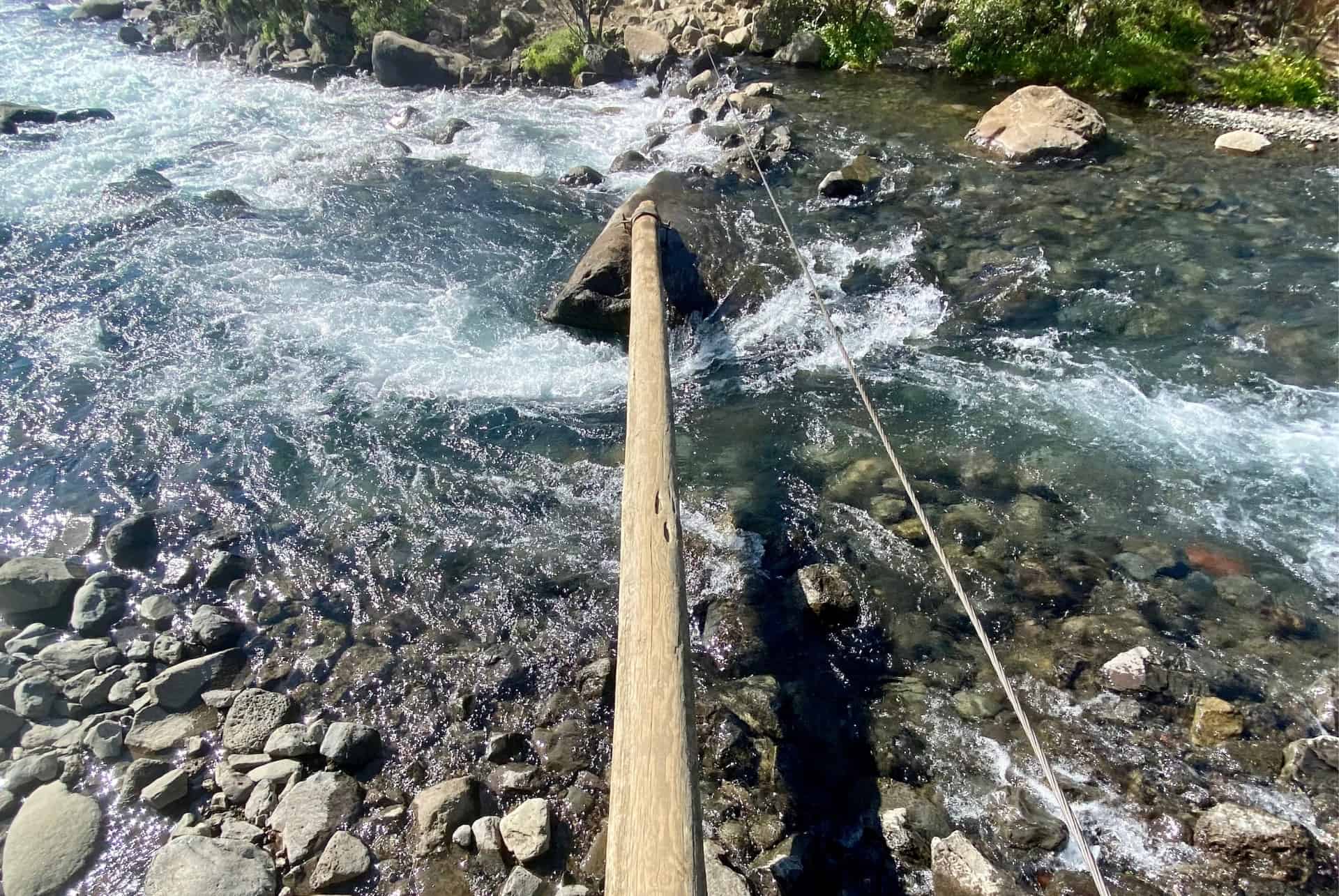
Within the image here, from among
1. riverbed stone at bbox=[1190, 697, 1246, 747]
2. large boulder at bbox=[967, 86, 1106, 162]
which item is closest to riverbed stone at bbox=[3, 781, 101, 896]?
riverbed stone at bbox=[1190, 697, 1246, 747]

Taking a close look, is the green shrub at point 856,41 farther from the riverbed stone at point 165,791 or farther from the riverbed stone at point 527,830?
the riverbed stone at point 165,791

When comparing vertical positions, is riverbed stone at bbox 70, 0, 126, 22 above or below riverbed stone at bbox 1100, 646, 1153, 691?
above

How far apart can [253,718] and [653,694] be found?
2.93m

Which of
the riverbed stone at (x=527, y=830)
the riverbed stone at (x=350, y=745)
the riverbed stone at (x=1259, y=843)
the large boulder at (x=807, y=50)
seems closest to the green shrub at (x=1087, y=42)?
the large boulder at (x=807, y=50)

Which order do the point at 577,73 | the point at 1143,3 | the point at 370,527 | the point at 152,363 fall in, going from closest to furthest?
the point at 370,527 → the point at 152,363 → the point at 1143,3 → the point at 577,73

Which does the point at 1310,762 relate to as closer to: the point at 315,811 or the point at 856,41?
the point at 315,811

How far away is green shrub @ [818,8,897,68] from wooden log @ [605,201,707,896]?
13986 millimetres

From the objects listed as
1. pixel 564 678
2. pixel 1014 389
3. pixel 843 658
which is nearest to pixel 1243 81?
pixel 1014 389

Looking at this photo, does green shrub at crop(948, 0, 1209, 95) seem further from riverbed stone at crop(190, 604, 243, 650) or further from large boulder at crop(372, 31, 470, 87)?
riverbed stone at crop(190, 604, 243, 650)

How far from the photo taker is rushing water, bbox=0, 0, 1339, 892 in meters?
5.72

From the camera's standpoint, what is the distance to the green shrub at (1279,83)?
12.7 m

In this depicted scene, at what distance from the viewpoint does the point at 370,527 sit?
20.5 feet

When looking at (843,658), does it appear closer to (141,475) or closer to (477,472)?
(477,472)

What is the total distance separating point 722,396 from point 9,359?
8.52 metres
